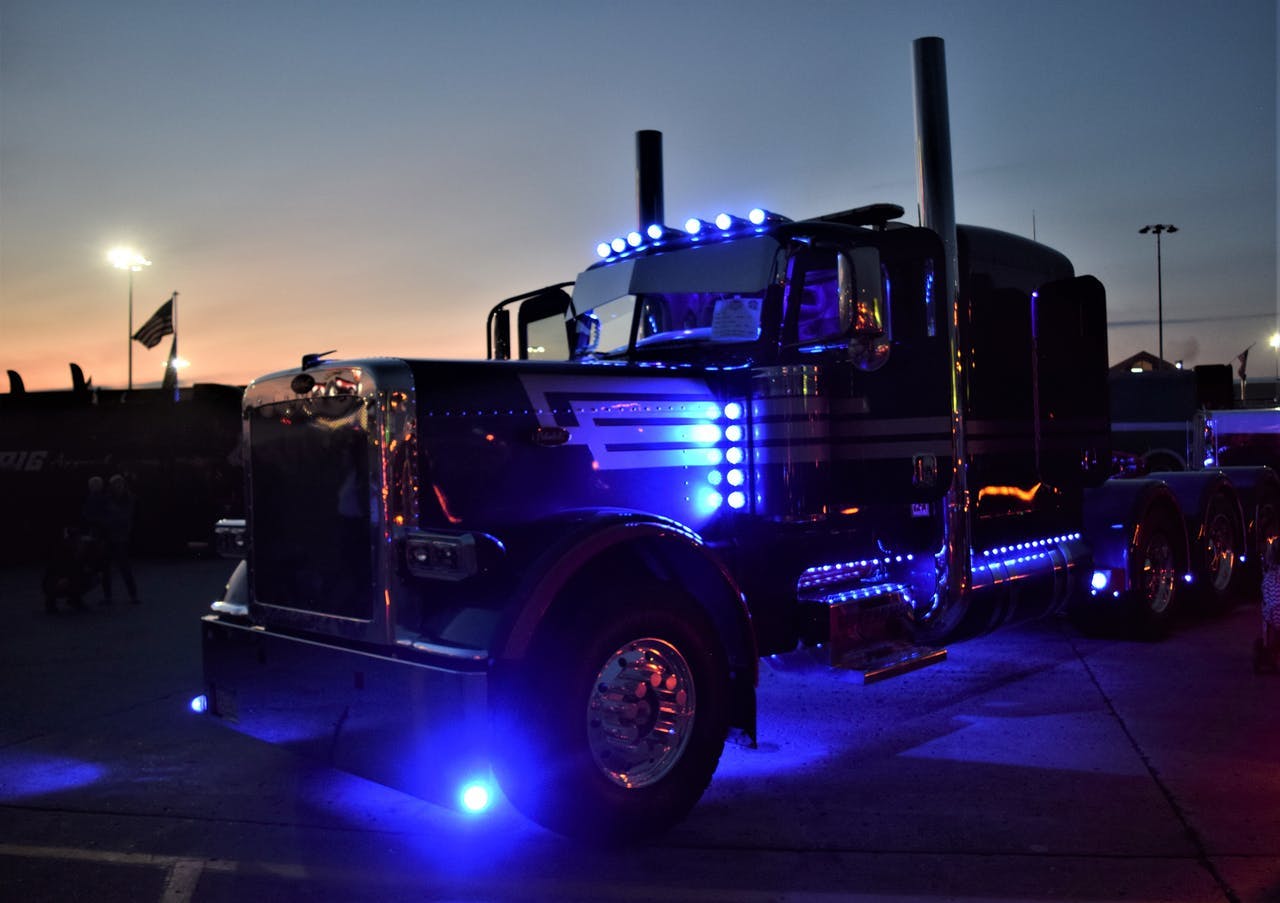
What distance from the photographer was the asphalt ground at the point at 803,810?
4289 mm

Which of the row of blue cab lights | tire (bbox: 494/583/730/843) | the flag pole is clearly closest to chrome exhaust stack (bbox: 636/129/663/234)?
the row of blue cab lights

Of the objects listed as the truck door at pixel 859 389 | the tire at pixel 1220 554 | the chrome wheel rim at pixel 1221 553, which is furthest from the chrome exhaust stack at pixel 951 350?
the chrome wheel rim at pixel 1221 553

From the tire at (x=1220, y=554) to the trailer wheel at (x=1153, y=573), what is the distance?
0.67m

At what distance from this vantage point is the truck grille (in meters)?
4.73

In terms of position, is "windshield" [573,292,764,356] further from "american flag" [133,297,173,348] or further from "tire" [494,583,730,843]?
"american flag" [133,297,173,348]

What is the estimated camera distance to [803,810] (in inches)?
199

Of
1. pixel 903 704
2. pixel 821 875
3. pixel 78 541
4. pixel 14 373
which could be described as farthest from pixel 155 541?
pixel 821 875

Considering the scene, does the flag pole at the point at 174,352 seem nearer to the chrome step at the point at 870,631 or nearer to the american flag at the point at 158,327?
the american flag at the point at 158,327

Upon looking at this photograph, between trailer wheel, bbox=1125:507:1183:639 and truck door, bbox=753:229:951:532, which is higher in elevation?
truck door, bbox=753:229:951:532

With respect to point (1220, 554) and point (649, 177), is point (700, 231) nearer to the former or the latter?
point (649, 177)

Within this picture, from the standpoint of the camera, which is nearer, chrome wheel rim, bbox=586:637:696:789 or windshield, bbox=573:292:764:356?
chrome wheel rim, bbox=586:637:696:789

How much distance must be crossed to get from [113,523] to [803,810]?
1090 cm

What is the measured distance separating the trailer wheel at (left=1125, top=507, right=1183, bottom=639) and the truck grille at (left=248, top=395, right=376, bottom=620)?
19.7 ft

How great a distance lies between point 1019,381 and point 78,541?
442 inches
